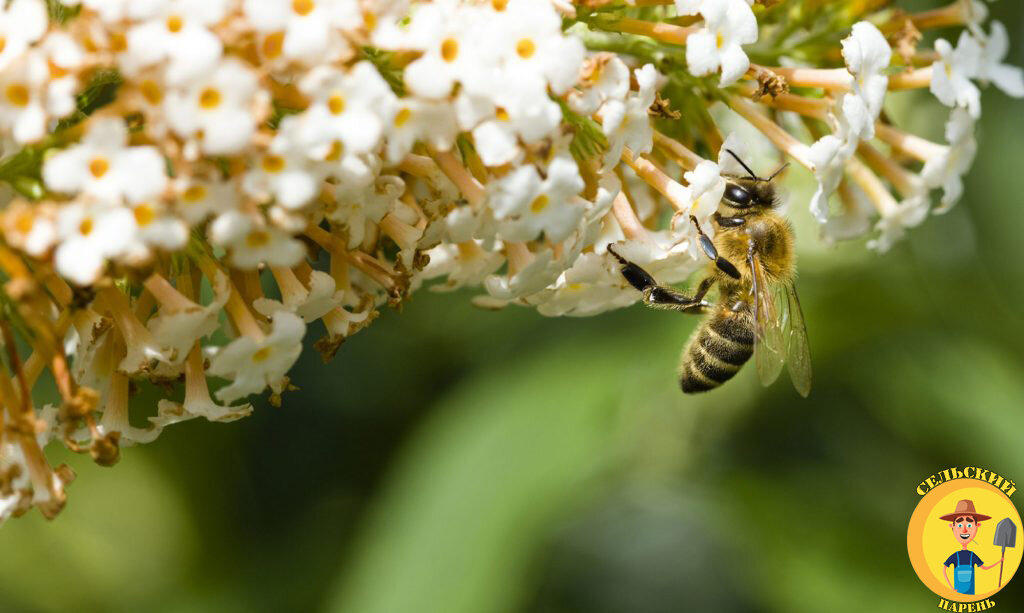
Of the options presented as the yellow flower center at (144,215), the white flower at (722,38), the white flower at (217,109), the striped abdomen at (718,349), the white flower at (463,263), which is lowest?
the striped abdomen at (718,349)

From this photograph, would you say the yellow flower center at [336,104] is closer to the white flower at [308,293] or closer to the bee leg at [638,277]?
the white flower at [308,293]

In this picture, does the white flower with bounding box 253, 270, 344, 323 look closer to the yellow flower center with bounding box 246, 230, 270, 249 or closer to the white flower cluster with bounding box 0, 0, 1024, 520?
the white flower cluster with bounding box 0, 0, 1024, 520

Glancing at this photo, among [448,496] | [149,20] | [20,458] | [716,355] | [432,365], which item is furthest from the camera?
[432,365]

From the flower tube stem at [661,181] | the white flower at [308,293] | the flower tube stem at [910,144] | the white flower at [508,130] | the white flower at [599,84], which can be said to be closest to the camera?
the white flower at [508,130]

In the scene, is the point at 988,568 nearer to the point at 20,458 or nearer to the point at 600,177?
the point at 600,177

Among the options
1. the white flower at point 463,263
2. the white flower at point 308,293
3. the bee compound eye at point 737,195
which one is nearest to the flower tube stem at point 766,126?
the bee compound eye at point 737,195

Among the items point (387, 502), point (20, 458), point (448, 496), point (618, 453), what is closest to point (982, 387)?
point (618, 453)
